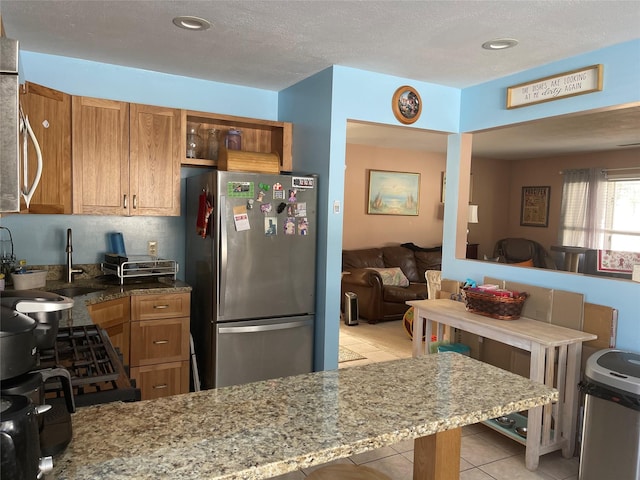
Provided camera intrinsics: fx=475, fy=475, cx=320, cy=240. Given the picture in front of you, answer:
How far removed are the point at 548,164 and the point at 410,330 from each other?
4.65 m

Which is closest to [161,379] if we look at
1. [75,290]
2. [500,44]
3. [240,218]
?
[75,290]

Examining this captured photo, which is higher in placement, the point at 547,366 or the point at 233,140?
the point at 233,140

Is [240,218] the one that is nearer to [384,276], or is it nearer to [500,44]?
[500,44]

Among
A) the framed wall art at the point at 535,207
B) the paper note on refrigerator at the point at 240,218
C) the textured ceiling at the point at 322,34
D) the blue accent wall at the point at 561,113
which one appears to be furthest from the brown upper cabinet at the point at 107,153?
the framed wall art at the point at 535,207

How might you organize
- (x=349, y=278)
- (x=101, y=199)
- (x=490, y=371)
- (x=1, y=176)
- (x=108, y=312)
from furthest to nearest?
(x=349, y=278) < (x=101, y=199) < (x=108, y=312) < (x=490, y=371) < (x=1, y=176)

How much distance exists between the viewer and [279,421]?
1.05 metres

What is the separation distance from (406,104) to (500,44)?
2.87 feet

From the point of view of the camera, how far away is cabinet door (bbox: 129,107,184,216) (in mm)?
3223

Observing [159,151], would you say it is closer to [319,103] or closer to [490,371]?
[319,103]

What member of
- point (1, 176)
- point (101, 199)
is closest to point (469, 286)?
point (101, 199)

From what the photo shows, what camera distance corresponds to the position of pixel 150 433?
3.22 ft

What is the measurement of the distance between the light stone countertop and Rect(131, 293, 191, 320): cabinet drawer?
1939mm

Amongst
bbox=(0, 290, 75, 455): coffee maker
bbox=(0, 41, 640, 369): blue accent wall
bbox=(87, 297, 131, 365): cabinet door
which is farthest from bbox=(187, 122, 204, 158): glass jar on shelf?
bbox=(0, 290, 75, 455): coffee maker

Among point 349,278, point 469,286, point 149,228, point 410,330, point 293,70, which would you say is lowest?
point 410,330
